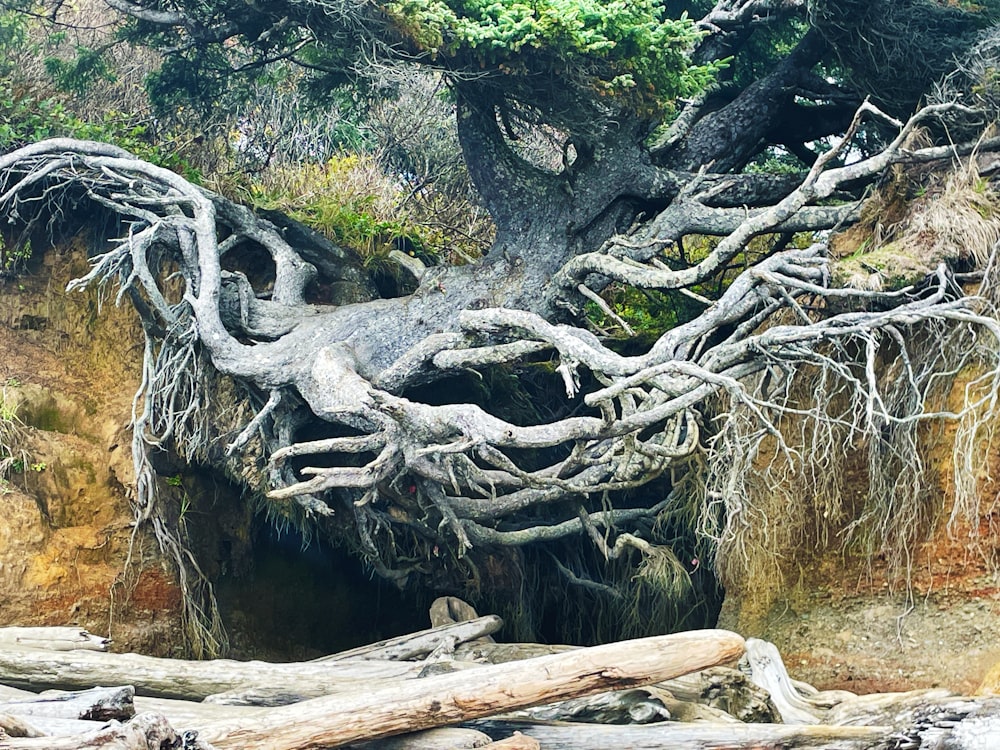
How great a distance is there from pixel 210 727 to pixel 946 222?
542 centimetres

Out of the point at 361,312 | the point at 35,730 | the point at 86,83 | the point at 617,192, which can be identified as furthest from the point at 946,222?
the point at 86,83

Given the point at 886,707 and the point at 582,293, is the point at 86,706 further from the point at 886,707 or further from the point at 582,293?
the point at 582,293

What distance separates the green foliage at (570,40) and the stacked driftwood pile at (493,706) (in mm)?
3885

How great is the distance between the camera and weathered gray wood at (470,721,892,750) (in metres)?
4.95

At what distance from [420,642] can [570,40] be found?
14.2 feet

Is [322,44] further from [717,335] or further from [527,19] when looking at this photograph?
[717,335]

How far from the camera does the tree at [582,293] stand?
21.9 ft

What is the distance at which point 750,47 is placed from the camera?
9.57 meters

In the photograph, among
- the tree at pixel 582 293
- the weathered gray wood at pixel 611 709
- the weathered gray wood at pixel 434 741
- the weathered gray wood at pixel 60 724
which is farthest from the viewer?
the tree at pixel 582 293

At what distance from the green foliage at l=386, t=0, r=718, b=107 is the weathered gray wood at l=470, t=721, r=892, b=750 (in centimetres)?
417

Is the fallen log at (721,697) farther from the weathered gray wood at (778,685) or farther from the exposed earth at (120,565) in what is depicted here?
the exposed earth at (120,565)

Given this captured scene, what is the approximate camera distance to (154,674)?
6160 mm

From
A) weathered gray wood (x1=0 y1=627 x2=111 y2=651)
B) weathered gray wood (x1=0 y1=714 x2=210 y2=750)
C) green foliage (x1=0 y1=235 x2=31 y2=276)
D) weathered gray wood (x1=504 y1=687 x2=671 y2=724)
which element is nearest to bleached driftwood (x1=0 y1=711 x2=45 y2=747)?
weathered gray wood (x1=0 y1=714 x2=210 y2=750)

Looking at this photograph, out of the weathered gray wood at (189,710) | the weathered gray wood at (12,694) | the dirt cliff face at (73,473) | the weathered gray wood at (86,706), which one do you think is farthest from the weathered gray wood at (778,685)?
the dirt cliff face at (73,473)
